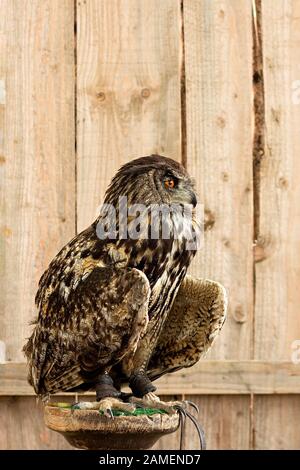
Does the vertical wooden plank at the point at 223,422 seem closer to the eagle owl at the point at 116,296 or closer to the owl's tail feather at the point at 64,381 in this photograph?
the eagle owl at the point at 116,296

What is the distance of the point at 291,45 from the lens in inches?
171

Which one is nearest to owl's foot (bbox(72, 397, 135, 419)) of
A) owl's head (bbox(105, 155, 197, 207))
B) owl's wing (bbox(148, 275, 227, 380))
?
owl's wing (bbox(148, 275, 227, 380))

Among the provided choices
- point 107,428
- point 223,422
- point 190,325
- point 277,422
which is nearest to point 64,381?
point 107,428

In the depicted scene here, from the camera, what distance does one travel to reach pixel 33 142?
14.1 feet

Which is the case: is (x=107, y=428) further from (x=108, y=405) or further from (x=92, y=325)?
Result: (x=92, y=325)

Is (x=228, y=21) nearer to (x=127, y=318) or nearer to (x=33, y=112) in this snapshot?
(x=33, y=112)

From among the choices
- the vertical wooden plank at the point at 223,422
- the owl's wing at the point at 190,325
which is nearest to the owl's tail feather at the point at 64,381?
the owl's wing at the point at 190,325

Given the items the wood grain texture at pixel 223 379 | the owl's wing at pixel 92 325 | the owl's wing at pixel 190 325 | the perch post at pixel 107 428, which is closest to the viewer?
the perch post at pixel 107 428

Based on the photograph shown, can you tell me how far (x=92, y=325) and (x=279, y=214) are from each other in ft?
4.53

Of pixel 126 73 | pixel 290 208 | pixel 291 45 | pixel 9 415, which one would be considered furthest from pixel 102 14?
pixel 9 415

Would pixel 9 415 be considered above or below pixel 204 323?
below

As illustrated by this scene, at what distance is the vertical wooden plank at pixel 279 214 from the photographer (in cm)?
429

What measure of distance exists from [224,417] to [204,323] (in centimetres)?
82

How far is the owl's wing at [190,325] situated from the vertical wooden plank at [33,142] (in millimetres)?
785
